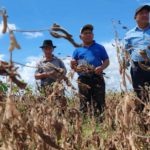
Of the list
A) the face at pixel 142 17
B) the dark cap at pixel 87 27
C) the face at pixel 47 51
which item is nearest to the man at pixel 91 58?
the dark cap at pixel 87 27

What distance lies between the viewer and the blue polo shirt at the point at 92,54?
20.5ft

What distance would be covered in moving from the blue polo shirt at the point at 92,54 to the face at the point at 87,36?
10 cm

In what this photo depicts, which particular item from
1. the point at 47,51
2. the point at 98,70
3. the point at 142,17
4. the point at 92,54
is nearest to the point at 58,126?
the point at 142,17

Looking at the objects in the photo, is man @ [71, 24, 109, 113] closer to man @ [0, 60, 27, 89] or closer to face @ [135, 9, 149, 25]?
face @ [135, 9, 149, 25]

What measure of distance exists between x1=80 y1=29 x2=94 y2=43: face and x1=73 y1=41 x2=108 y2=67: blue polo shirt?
0.32 feet

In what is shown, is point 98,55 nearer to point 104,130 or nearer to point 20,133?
point 104,130

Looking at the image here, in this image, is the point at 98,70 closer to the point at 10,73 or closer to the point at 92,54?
the point at 92,54

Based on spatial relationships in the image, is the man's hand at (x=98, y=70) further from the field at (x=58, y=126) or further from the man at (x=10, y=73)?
the man at (x=10, y=73)

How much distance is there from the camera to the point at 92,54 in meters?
6.27

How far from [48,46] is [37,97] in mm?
2723

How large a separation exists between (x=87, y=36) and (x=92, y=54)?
24 cm

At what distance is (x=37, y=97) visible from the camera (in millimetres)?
3533

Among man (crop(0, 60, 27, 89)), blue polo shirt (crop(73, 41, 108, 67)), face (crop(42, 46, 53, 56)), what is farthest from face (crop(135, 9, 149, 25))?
man (crop(0, 60, 27, 89))

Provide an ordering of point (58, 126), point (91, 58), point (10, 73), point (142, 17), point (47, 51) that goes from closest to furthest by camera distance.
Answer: point (10, 73), point (58, 126), point (142, 17), point (47, 51), point (91, 58)
